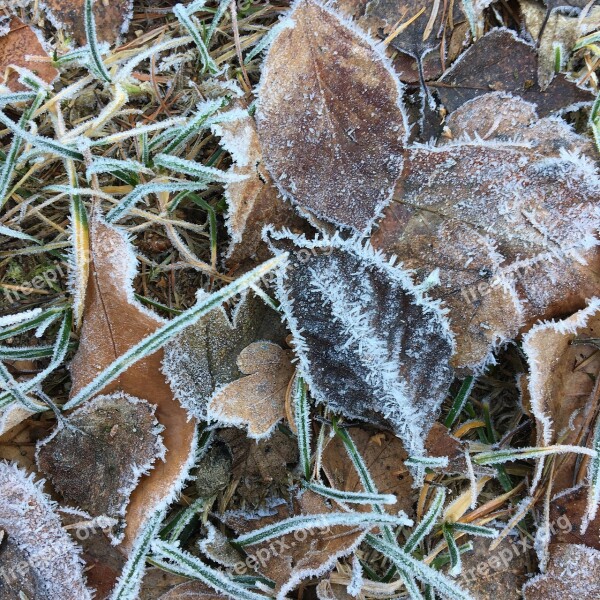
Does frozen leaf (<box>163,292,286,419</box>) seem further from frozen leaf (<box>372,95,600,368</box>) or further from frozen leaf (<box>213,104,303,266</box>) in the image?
frozen leaf (<box>372,95,600,368</box>)

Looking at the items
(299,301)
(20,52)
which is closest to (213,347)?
(299,301)

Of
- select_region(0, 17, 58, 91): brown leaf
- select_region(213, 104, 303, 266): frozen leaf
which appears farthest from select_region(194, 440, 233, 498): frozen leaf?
select_region(0, 17, 58, 91): brown leaf

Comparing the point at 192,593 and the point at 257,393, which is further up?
the point at 257,393

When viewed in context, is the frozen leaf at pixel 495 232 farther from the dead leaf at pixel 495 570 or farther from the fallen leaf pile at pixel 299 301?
the dead leaf at pixel 495 570

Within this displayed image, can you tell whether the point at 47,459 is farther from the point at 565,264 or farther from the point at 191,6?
the point at 565,264

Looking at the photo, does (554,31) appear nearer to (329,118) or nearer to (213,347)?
(329,118)
